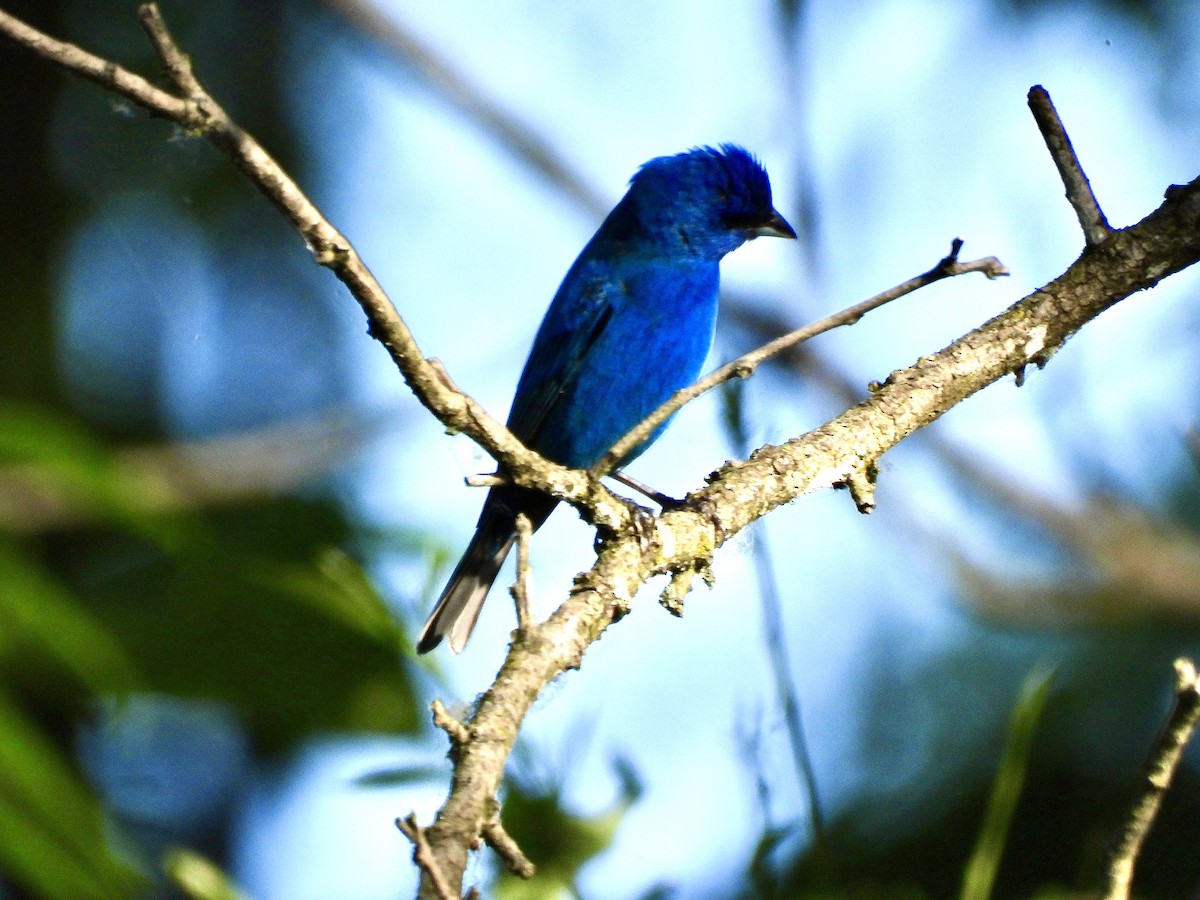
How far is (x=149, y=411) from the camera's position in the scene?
8.46 metres

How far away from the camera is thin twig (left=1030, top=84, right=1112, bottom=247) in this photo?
8.82 feet

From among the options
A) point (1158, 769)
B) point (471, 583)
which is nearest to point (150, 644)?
point (471, 583)

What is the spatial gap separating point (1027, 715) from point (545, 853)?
37.0 inches

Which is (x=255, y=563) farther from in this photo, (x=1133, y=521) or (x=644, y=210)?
(x=1133, y=521)

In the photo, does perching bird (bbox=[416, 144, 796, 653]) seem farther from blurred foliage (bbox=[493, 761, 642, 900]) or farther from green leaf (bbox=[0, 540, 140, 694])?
green leaf (bbox=[0, 540, 140, 694])

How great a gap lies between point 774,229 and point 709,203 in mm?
293

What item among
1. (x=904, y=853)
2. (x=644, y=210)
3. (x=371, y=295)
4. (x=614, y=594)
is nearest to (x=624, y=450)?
(x=614, y=594)

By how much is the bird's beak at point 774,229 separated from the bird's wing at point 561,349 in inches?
29.6

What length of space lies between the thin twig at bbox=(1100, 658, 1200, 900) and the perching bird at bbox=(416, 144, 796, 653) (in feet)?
8.31

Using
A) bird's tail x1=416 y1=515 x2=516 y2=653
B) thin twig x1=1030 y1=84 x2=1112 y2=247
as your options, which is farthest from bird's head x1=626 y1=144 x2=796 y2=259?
thin twig x1=1030 y1=84 x2=1112 y2=247

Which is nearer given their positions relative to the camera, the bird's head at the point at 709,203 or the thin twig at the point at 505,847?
the thin twig at the point at 505,847

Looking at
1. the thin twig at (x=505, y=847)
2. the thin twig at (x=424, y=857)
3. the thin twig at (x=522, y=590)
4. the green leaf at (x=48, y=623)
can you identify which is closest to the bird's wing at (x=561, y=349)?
the green leaf at (x=48, y=623)

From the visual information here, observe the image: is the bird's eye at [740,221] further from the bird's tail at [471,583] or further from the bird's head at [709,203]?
the bird's tail at [471,583]

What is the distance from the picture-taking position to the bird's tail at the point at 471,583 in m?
5.07
